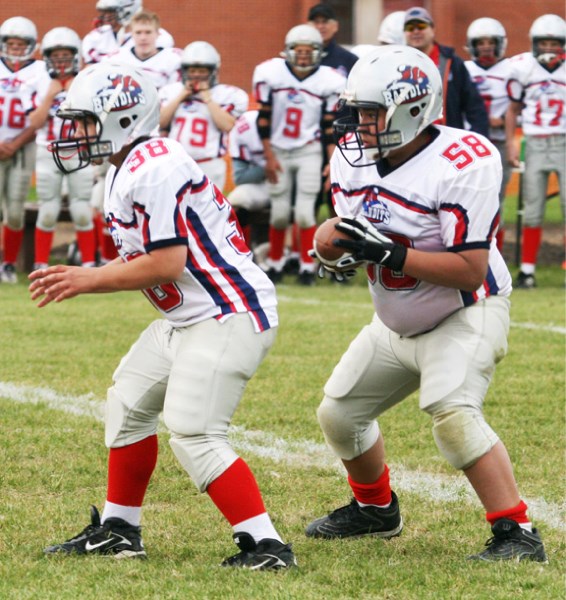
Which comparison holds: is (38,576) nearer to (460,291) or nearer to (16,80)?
(460,291)

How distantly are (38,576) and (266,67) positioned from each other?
6.97 m

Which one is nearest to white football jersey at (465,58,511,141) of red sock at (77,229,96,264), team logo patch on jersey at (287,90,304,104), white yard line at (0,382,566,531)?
team logo patch on jersey at (287,90,304,104)

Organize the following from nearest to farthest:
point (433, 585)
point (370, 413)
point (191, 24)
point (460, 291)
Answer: point (433, 585) < point (460, 291) < point (370, 413) < point (191, 24)

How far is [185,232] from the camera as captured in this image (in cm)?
352

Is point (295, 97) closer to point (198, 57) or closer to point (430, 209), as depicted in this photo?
point (198, 57)

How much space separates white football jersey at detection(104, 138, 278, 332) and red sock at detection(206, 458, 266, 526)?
44cm

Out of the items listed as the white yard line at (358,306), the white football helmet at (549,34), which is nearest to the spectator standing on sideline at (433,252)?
the white yard line at (358,306)

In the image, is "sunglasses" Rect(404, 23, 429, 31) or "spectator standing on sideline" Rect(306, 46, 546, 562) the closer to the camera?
"spectator standing on sideline" Rect(306, 46, 546, 562)

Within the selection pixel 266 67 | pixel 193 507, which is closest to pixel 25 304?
Result: pixel 266 67

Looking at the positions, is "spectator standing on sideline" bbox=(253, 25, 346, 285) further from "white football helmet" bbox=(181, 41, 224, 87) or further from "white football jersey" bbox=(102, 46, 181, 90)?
"white football jersey" bbox=(102, 46, 181, 90)

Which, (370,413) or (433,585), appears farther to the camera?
(370,413)

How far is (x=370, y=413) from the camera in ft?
13.0

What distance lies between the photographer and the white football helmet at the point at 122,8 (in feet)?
35.4

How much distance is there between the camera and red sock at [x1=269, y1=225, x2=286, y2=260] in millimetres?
10062
